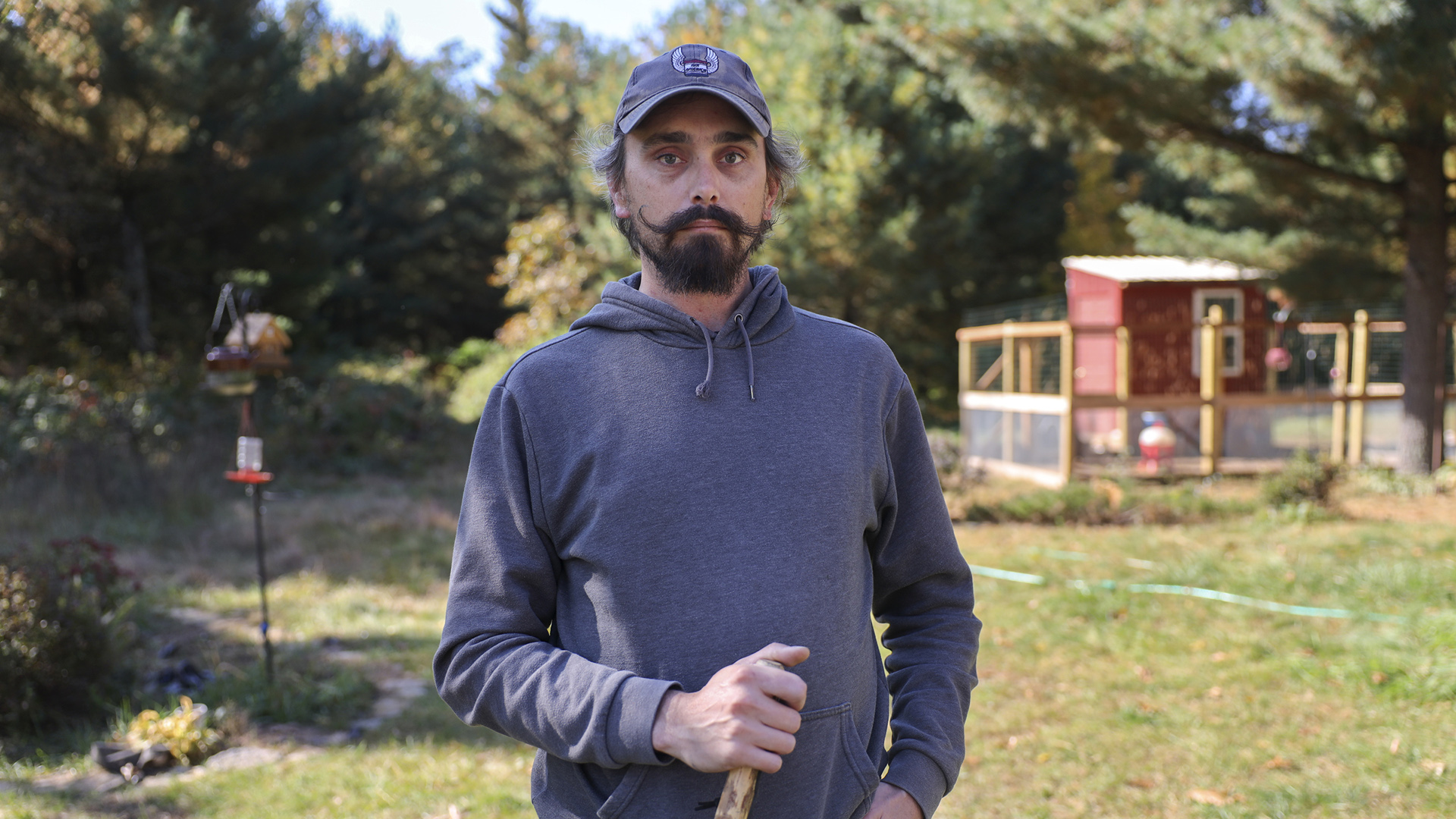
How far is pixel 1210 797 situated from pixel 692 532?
3345 mm

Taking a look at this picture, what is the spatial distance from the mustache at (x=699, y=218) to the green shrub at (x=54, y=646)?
4747 millimetres

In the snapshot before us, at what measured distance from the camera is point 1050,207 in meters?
23.1

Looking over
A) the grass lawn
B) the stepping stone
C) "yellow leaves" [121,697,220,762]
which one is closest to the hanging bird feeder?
the grass lawn

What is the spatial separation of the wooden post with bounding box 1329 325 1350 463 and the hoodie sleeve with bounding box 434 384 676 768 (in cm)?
1185

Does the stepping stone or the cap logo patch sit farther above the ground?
the cap logo patch

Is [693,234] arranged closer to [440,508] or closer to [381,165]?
[440,508]

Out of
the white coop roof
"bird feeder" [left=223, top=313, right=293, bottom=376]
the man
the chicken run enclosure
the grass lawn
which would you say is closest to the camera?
the man

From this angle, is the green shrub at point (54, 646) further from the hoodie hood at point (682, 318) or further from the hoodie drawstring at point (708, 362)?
the hoodie drawstring at point (708, 362)

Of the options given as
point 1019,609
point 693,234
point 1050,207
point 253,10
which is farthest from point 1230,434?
point 253,10

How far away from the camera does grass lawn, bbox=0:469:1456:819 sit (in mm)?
4109

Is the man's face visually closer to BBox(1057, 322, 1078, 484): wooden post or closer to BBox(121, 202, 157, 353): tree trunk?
BBox(1057, 322, 1078, 484): wooden post

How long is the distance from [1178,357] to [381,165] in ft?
66.4

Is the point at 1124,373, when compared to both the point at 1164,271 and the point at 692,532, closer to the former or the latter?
the point at 1164,271

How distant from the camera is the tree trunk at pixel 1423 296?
1025cm
